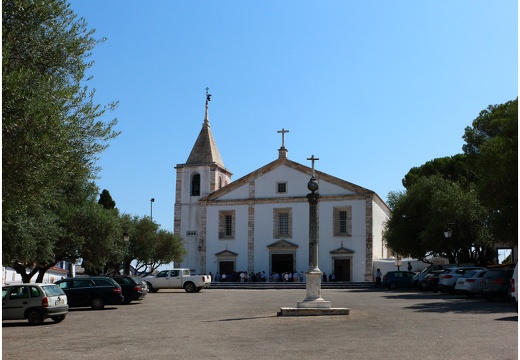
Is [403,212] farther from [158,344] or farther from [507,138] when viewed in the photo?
[158,344]

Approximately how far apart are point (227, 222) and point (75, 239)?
95.3 feet

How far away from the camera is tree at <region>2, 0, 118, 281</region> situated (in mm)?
10391

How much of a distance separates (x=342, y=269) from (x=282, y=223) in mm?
6661

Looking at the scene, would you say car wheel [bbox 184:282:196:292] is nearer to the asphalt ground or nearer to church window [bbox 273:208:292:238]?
church window [bbox 273:208:292:238]

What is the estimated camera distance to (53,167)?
11328 mm

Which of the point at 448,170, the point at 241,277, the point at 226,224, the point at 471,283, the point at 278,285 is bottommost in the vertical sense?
the point at 278,285

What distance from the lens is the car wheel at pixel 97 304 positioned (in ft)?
79.6

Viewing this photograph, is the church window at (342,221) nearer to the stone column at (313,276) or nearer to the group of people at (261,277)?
the group of people at (261,277)

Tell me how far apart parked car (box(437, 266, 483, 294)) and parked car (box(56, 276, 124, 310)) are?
15.8 m

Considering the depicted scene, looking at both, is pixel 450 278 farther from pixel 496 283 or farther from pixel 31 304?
pixel 31 304

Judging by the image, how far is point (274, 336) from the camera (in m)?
13.6

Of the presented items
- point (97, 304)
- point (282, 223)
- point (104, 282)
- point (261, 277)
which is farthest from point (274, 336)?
point (282, 223)

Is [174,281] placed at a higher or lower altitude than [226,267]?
lower

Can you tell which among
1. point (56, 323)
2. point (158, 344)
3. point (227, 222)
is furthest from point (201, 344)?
point (227, 222)
